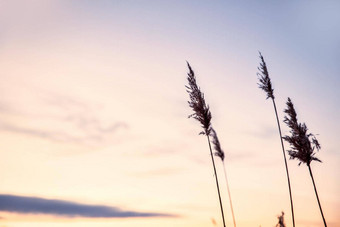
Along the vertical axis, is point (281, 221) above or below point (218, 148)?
below

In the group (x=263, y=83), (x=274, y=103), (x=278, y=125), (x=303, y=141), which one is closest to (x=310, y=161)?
(x=303, y=141)

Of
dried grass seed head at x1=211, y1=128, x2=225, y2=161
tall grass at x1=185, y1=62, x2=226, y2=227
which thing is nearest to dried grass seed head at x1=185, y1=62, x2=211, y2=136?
tall grass at x1=185, y1=62, x2=226, y2=227

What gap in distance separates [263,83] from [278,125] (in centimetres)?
157

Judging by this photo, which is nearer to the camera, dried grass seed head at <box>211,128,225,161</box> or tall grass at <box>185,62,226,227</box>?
tall grass at <box>185,62,226,227</box>

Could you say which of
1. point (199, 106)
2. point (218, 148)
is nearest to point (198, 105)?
point (199, 106)

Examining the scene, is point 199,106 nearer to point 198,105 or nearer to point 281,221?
point 198,105

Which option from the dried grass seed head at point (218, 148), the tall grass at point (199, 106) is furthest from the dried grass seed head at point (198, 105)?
the dried grass seed head at point (218, 148)

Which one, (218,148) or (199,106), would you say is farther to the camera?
(218,148)

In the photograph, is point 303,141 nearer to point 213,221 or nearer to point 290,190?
point 290,190

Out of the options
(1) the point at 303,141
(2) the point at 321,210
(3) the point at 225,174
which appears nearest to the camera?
(2) the point at 321,210

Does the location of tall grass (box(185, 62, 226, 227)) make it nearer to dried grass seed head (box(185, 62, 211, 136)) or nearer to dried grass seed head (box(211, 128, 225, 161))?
dried grass seed head (box(185, 62, 211, 136))

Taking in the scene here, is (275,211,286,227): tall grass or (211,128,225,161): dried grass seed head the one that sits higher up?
(211,128,225,161): dried grass seed head

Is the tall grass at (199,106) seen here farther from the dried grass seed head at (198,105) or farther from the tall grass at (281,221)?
the tall grass at (281,221)

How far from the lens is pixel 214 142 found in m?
12.4
